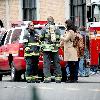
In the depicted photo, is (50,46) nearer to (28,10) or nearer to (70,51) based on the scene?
(70,51)

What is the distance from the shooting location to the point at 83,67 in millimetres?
23688

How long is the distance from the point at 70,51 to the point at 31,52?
1.07m

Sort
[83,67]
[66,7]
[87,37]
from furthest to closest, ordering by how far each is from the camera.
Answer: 1. [66,7]
2. [87,37]
3. [83,67]

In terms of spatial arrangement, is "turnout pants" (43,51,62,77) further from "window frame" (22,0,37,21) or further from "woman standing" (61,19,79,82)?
"window frame" (22,0,37,21)

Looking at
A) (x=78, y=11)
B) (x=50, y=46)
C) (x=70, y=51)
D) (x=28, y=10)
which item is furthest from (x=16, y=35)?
(x=28, y=10)

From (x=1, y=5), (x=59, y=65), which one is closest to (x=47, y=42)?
(x=59, y=65)

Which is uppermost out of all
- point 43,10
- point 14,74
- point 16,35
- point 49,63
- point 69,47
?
point 43,10

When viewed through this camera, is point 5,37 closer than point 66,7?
Yes

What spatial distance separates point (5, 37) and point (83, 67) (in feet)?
12.8

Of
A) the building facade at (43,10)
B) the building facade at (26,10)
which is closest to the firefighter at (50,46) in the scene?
the building facade at (43,10)

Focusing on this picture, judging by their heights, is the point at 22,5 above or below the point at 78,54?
above

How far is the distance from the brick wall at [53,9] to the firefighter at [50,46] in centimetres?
1750

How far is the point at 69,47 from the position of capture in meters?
18.2

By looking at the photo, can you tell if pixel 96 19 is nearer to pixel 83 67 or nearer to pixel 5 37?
pixel 83 67
